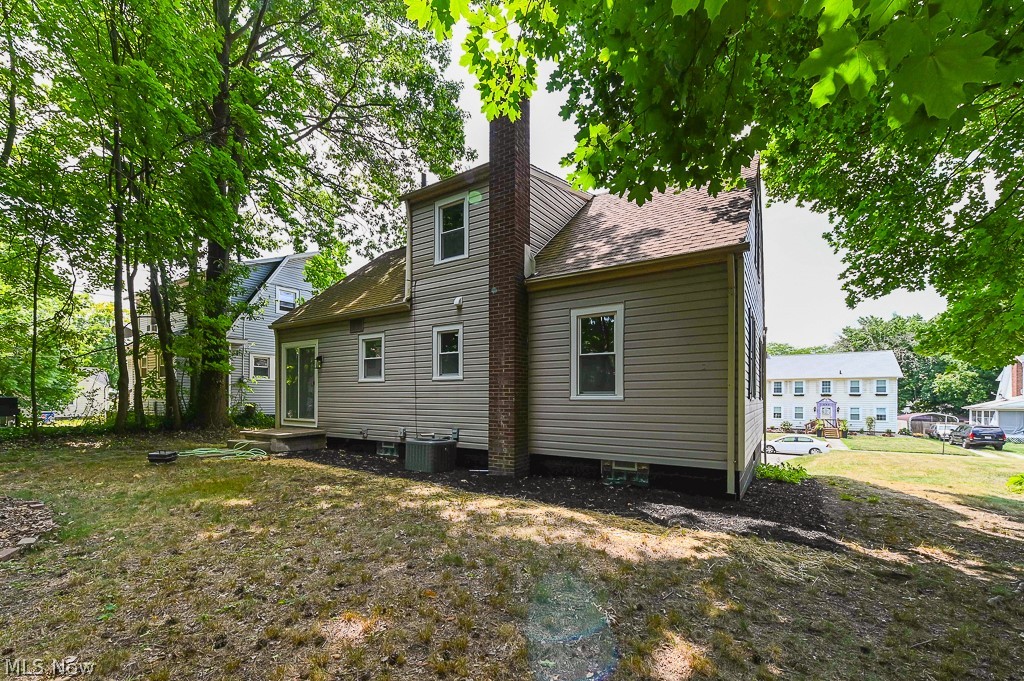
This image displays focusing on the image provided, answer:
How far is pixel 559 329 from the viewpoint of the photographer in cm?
786

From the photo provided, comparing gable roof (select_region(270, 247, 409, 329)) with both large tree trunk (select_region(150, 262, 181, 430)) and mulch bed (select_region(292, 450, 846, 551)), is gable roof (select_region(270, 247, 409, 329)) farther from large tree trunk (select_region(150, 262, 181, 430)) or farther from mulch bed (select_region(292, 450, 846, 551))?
mulch bed (select_region(292, 450, 846, 551))

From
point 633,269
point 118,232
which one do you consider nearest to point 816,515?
point 633,269

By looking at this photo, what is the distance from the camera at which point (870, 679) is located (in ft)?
8.00

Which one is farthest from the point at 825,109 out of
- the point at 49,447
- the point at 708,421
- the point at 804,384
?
the point at 804,384

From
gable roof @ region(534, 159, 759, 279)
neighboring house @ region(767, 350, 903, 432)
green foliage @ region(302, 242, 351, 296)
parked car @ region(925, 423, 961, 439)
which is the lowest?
parked car @ region(925, 423, 961, 439)

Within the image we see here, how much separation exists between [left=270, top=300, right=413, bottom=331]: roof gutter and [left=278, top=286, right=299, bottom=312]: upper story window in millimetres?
9284

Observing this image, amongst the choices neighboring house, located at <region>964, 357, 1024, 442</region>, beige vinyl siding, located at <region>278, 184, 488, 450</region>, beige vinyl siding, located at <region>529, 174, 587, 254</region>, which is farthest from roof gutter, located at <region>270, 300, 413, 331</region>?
neighboring house, located at <region>964, 357, 1024, 442</region>

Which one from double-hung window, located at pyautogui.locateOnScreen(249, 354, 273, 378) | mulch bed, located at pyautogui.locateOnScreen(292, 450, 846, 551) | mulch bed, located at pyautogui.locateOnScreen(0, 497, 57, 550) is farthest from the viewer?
double-hung window, located at pyautogui.locateOnScreen(249, 354, 273, 378)

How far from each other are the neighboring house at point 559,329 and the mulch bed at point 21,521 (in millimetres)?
5593

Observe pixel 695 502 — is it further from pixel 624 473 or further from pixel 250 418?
pixel 250 418

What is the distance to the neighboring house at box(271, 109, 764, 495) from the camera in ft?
21.1

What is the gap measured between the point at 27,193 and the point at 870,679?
52.5ft

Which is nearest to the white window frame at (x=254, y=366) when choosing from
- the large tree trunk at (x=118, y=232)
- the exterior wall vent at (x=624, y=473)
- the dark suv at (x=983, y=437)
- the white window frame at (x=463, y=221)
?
the large tree trunk at (x=118, y=232)

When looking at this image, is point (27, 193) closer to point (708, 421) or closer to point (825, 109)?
point (708, 421)
